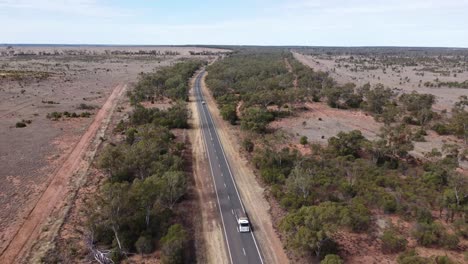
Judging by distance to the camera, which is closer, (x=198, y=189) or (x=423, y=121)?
(x=198, y=189)

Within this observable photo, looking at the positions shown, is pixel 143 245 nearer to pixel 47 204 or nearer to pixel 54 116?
pixel 47 204

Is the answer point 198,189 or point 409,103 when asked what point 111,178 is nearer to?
point 198,189

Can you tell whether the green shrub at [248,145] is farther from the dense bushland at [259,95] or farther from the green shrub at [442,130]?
the green shrub at [442,130]

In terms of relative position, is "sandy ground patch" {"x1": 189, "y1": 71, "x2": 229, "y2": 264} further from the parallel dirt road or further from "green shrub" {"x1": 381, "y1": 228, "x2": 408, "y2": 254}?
the parallel dirt road

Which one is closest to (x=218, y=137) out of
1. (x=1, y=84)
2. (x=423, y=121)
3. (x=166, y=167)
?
(x=166, y=167)

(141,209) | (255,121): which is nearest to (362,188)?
(141,209)
